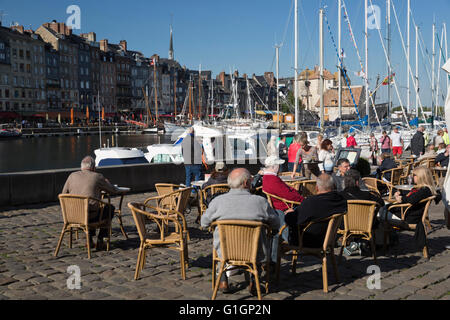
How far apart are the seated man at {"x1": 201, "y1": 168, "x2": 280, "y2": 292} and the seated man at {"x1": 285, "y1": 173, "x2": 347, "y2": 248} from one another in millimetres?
434

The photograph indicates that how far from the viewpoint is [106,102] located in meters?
129

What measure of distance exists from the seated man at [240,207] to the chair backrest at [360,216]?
1.78 metres

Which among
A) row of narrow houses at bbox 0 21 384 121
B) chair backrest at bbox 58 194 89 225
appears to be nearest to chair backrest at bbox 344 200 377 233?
chair backrest at bbox 58 194 89 225

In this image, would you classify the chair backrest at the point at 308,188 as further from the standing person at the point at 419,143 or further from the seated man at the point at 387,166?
the standing person at the point at 419,143

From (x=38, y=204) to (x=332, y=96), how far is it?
333 ft

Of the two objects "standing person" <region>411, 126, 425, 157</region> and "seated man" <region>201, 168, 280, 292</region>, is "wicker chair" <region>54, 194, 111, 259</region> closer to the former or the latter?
"seated man" <region>201, 168, 280, 292</region>

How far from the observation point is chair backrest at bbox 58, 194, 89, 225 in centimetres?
768

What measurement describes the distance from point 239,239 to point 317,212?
46.5 inches

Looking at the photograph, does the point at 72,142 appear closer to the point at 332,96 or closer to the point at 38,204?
the point at 332,96

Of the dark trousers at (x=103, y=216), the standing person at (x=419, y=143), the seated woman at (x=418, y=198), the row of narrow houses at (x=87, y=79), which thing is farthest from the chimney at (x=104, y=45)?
the seated woman at (x=418, y=198)

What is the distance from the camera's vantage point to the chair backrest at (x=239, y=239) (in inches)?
212

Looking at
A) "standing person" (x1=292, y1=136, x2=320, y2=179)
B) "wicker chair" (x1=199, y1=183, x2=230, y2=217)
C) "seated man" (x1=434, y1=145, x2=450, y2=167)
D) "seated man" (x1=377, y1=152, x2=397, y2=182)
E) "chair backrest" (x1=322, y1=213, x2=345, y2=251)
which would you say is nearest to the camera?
"chair backrest" (x1=322, y1=213, x2=345, y2=251)

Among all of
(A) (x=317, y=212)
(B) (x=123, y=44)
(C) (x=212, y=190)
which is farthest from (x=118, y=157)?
(B) (x=123, y=44)

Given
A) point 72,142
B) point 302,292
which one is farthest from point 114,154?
point 72,142
